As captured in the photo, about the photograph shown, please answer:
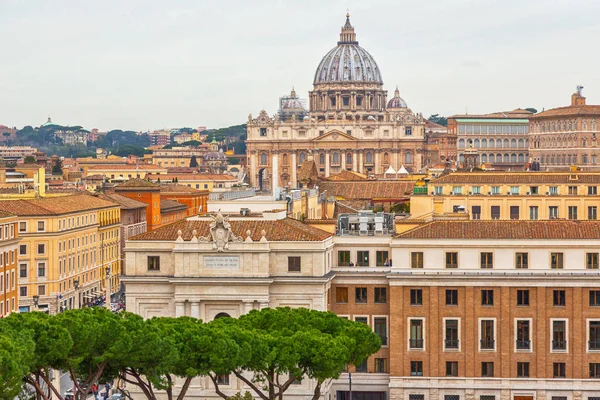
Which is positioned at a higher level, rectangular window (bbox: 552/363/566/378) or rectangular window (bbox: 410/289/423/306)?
rectangular window (bbox: 410/289/423/306)

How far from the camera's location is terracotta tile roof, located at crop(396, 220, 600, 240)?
218 feet

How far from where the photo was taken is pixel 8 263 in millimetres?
85188

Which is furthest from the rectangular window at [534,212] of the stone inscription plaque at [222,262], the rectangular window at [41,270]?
the rectangular window at [41,270]

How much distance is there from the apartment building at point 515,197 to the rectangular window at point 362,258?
2161 cm

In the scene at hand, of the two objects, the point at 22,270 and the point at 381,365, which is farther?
the point at 22,270

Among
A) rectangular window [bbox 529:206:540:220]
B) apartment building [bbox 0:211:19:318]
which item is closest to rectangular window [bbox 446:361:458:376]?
apartment building [bbox 0:211:19:318]

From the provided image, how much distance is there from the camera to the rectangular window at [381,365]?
66500 mm

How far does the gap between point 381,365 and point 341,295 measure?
307cm

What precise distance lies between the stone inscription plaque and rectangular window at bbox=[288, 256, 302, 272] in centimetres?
193

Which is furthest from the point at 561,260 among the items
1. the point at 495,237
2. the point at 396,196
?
the point at 396,196

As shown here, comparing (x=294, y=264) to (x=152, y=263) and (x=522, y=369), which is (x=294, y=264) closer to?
(x=152, y=263)

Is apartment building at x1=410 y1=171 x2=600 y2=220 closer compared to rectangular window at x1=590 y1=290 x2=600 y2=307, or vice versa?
rectangular window at x1=590 y1=290 x2=600 y2=307

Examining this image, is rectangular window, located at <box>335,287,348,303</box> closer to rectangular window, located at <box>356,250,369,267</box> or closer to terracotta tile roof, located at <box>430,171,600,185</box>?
rectangular window, located at <box>356,250,369,267</box>

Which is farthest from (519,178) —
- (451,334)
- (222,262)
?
(222,262)
